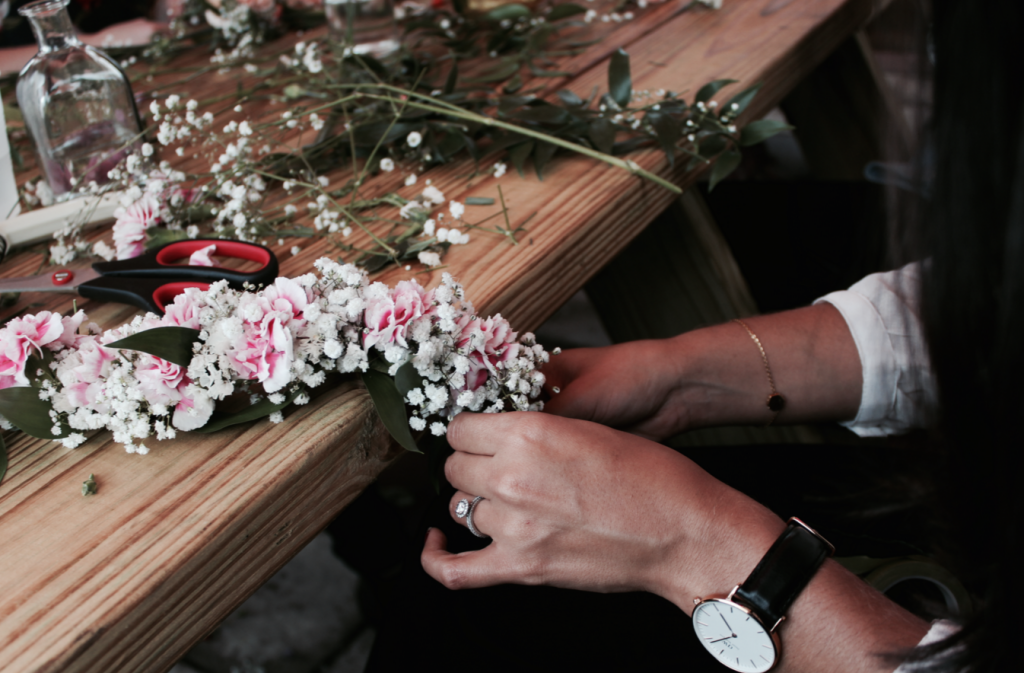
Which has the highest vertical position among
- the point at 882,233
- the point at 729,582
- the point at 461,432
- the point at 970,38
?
the point at 970,38

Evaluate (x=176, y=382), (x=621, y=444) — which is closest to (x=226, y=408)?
(x=176, y=382)

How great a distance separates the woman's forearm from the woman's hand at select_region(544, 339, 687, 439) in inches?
0.8

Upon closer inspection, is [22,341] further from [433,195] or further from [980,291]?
[980,291]

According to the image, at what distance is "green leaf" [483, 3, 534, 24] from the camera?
132cm

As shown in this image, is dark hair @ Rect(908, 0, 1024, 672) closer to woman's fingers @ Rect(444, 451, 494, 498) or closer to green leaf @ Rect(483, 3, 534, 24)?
woman's fingers @ Rect(444, 451, 494, 498)

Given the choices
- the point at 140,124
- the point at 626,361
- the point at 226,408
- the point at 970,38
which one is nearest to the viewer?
the point at 970,38

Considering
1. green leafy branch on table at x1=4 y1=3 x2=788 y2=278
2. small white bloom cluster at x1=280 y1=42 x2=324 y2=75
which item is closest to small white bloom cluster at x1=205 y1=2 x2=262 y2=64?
small white bloom cluster at x1=280 y1=42 x2=324 y2=75

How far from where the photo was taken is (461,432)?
23.4 inches

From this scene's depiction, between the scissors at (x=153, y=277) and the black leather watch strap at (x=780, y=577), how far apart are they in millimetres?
476

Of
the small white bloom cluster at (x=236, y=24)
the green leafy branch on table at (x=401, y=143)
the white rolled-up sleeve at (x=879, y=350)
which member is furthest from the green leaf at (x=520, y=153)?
the small white bloom cluster at (x=236, y=24)

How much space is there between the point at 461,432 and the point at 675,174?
1.58 ft

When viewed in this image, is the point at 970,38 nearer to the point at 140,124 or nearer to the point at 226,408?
the point at 226,408

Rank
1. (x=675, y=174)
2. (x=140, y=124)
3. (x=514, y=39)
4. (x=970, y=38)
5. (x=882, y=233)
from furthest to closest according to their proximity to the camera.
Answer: (x=514, y=39), (x=140, y=124), (x=675, y=174), (x=882, y=233), (x=970, y=38)

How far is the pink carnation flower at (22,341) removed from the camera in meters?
0.52
